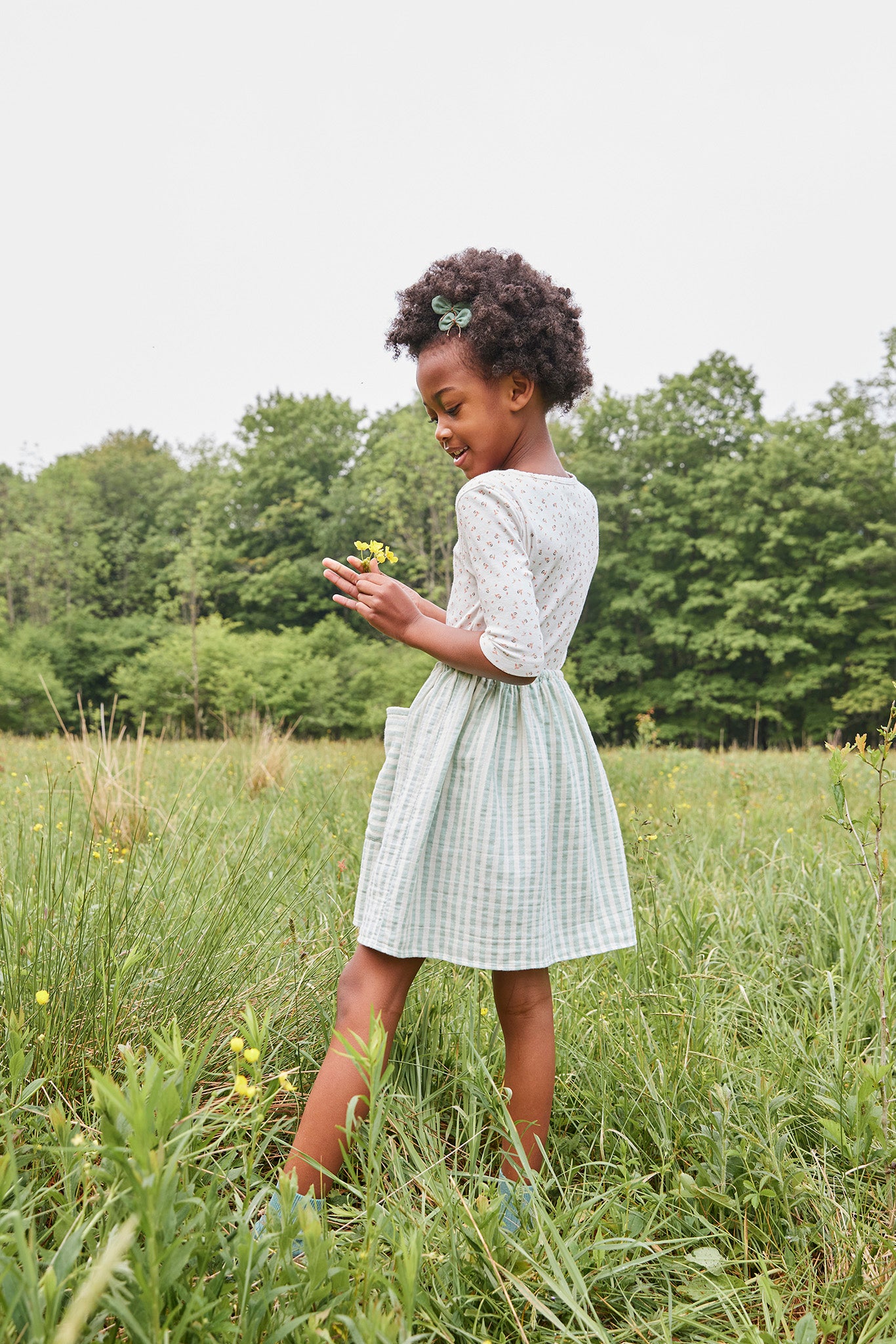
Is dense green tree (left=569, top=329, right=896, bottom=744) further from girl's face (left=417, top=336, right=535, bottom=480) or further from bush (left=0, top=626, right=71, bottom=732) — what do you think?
girl's face (left=417, top=336, right=535, bottom=480)

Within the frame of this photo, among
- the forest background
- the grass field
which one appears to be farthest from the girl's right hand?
the forest background

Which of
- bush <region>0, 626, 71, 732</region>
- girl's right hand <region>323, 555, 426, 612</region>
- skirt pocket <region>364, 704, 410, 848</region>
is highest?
girl's right hand <region>323, 555, 426, 612</region>

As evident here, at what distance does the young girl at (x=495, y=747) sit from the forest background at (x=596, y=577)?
16601mm

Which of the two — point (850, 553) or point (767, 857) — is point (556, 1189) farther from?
point (850, 553)

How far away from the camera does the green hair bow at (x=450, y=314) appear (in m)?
1.63

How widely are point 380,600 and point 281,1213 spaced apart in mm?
942

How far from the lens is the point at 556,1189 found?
1.62 metres

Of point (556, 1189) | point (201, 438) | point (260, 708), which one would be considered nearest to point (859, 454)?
point (260, 708)

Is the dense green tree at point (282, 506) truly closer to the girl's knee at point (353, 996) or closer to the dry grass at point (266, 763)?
the dry grass at point (266, 763)

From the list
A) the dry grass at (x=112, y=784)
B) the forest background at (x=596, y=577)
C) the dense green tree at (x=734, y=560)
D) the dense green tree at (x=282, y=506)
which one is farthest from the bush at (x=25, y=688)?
the dry grass at (x=112, y=784)

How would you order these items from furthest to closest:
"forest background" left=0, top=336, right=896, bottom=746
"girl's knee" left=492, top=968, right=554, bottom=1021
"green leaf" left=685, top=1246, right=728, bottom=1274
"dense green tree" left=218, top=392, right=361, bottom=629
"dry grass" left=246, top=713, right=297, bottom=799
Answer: "dense green tree" left=218, top=392, right=361, bottom=629 → "forest background" left=0, top=336, right=896, bottom=746 → "dry grass" left=246, top=713, right=297, bottom=799 → "girl's knee" left=492, top=968, right=554, bottom=1021 → "green leaf" left=685, top=1246, right=728, bottom=1274

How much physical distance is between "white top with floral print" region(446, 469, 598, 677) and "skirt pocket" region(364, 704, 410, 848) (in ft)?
0.71

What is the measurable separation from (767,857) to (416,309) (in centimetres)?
237

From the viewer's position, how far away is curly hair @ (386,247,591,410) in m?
1.62
